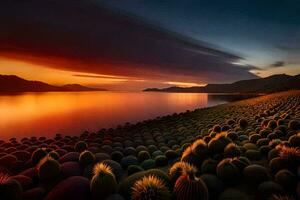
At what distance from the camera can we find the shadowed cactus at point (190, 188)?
3.93 m

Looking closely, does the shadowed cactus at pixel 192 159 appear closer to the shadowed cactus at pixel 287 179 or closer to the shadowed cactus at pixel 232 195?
the shadowed cactus at pixel 232 195

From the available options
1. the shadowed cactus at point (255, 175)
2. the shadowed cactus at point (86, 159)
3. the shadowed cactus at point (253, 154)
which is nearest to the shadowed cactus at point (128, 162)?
the shadowed cactus at point (86, 159)

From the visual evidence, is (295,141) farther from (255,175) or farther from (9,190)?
(9,190)

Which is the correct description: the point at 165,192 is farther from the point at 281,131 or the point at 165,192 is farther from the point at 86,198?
the point at 281,131

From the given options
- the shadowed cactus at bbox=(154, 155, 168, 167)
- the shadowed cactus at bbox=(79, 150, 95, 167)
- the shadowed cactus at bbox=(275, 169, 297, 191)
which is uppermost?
the shadowed cactus at bbox=(275, 169, 297, 191)

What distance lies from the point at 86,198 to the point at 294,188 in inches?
151

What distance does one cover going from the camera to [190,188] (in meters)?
3.98

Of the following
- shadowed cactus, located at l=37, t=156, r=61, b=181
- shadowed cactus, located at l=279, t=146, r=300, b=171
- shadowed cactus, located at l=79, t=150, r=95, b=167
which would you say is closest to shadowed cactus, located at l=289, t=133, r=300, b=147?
shadowed cactus, located at l=279, t=146, r=300, b=171

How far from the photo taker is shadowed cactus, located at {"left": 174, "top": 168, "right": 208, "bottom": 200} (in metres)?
3.93

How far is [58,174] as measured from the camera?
21.7 feet

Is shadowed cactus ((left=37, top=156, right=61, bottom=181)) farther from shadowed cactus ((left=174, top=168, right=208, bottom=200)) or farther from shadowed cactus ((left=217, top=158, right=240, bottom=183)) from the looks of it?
shadowed cactus ((left=217, top=158, right=240, bottom=183))

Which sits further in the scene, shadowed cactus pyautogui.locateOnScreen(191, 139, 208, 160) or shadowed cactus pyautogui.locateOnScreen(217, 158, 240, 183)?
shadowed cactus pyautogui.locateOnScreen(191, 139, 208, 160)

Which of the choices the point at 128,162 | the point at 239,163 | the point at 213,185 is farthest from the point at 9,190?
the point at 239,163

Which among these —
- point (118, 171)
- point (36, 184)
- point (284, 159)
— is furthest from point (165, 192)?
point (36, 184)
